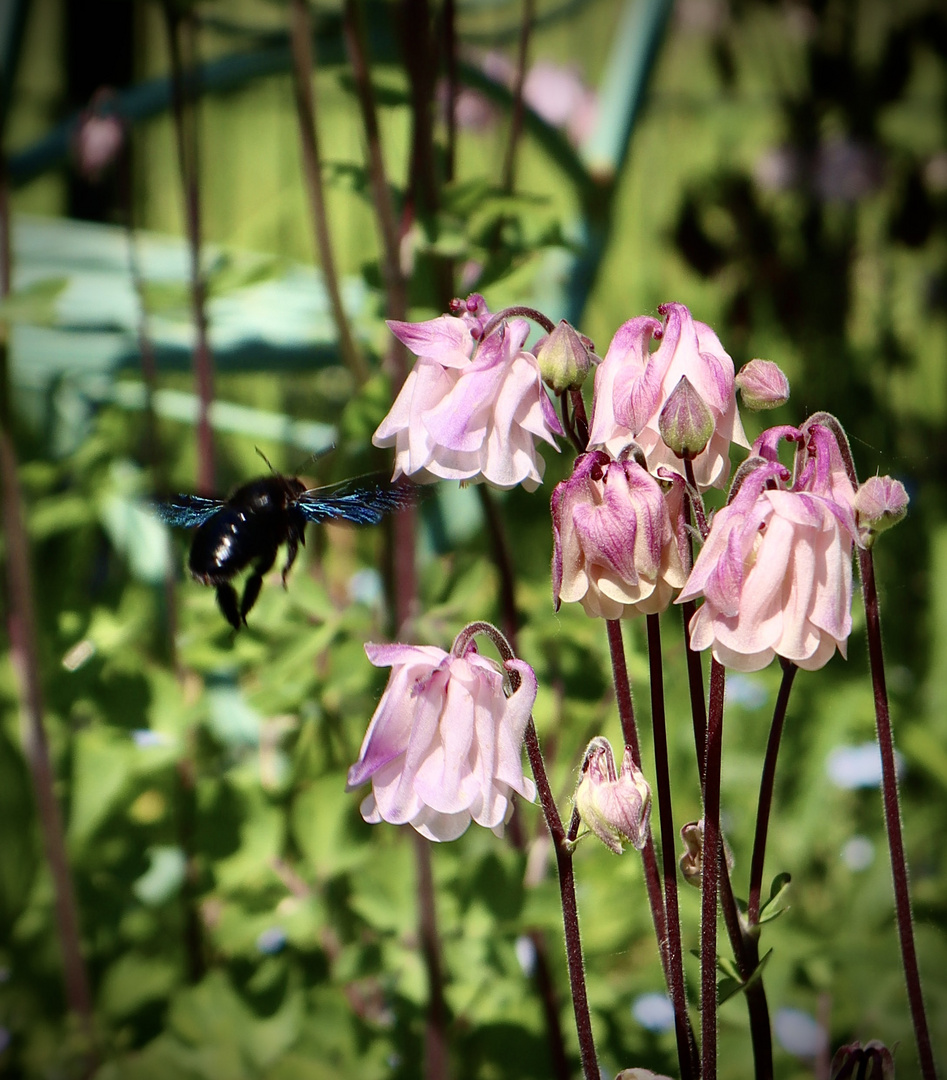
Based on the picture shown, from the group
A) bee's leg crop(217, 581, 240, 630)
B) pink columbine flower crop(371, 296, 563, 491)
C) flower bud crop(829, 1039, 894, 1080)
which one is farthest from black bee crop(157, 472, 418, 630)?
flower bud crop(829, 1039, 894, 1080)

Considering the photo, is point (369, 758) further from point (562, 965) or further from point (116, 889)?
point (116, 889)

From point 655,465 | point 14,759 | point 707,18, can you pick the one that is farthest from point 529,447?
point 707,18

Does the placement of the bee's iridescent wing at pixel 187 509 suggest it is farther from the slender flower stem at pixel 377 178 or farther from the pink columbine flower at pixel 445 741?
the pink columbine flower at pixel 445 741

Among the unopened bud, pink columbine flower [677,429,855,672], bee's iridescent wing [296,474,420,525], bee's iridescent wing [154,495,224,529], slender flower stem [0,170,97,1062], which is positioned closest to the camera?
pink columbine flower [677,429,855,672]

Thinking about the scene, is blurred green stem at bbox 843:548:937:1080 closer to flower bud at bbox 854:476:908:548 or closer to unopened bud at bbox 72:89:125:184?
flower bud at bbox 854:476:908:548

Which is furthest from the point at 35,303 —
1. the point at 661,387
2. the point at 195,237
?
the point at 661,387

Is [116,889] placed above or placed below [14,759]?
below
